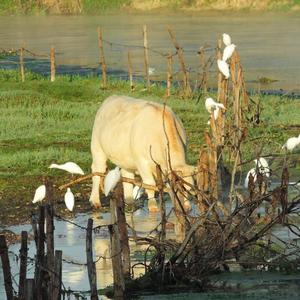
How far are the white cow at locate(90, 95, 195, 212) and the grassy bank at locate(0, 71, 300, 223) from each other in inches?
27.8

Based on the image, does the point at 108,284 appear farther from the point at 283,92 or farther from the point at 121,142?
the point at 283,92

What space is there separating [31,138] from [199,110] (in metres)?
4.74

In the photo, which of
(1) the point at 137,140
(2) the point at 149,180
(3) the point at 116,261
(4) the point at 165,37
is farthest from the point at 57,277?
(4) the point at 165,37

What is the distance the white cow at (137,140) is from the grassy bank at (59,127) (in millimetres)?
705

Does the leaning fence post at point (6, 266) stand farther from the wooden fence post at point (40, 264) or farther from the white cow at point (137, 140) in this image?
the white cow at point (137, 140)

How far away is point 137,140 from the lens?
535 inches

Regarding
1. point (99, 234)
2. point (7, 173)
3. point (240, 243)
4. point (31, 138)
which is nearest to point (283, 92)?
point (31, 138)

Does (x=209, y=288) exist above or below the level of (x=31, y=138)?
above

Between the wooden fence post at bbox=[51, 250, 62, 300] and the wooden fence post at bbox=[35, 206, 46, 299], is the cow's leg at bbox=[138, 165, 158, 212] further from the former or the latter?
the wooden fence post at bbox=[51, 250, 62, 300]

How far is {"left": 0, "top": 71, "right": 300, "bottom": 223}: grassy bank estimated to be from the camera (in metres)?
15.6

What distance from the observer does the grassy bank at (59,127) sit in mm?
15578

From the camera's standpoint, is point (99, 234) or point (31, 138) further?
point (31, 138)

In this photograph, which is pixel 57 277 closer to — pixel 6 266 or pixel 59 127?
pixel 6 266

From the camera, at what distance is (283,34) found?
2068 inches
